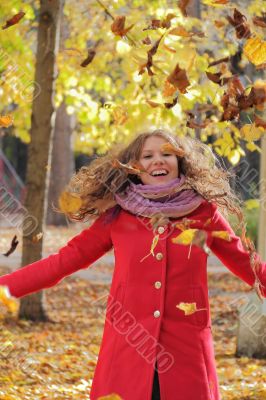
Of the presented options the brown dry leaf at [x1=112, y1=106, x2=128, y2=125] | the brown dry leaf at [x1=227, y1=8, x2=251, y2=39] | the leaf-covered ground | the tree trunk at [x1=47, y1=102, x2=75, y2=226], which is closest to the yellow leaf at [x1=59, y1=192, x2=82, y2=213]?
the brown dry leaf at [x1=227, y1=8, x2=251, y2=39]

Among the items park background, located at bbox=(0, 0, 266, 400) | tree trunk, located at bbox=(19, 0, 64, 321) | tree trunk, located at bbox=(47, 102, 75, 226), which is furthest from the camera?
tree trunk, located at bbox=(47, 102, 75, 226)

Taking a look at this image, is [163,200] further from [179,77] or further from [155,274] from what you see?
[179,77]

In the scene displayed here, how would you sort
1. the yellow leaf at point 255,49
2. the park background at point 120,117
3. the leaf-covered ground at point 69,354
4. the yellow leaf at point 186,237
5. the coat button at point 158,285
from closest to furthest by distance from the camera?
the yellow leaf at point 186,237 → the yellow leaf at point 255,49 → the coat button at point 158,285 → the park background at point 120,117 → the leaf-covered ground at point 69,354

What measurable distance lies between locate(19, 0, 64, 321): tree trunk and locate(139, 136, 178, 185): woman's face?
4311mm

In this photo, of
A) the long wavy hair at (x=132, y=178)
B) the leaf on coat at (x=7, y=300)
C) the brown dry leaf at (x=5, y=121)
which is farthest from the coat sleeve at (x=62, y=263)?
the brown dry leaf at (x=5, y=121)

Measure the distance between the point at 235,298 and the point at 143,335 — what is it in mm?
7791

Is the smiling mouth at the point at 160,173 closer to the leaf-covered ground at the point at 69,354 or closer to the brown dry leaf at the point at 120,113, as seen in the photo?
the leaf-covered ground at the point at 69,354

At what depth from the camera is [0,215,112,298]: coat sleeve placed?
3.16 m

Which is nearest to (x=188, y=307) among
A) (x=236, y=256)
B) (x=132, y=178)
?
(x=236, y=256)

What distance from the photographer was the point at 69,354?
6867mm

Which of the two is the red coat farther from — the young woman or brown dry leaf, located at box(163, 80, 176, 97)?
brown dry leaf, located at box(163, 80, 176, 97)

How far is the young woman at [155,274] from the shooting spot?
3.10 meters

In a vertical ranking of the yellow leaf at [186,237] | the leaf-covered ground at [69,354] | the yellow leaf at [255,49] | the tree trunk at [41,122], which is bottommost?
the leaf-covered ground at [69,354]

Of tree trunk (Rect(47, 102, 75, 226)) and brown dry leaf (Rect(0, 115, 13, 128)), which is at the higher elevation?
brown dry leaf (Rect(0, 115, 13, 128))
